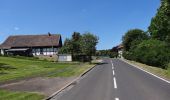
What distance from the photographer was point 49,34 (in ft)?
315

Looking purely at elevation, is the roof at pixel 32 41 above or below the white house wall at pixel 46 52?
above

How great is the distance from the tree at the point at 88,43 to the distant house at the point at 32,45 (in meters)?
25.7

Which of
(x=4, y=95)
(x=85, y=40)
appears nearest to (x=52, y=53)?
(x=85, y=40)

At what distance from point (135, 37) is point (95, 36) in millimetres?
47704

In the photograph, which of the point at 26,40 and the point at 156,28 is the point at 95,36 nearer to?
the point at 156,28

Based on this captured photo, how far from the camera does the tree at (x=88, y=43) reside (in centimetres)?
6569

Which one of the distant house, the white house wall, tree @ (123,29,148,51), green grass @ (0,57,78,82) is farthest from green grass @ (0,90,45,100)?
tree @ (123,29,148,51)

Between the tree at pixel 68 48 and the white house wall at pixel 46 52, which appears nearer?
the tree at pixel 68 48

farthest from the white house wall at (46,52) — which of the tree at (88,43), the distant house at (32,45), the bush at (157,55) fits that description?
the bush at (157,55)

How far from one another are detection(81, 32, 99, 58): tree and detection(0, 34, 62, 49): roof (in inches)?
1020

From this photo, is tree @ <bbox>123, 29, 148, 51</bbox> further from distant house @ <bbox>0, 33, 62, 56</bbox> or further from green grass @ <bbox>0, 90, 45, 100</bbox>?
green grass @ <bbox>0, 90, 45, 100</bbox>

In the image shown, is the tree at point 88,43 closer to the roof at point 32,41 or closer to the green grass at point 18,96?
the roof at point 32,41

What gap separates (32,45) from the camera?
9350 cm

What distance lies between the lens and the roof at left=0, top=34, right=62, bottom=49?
9250 cm
